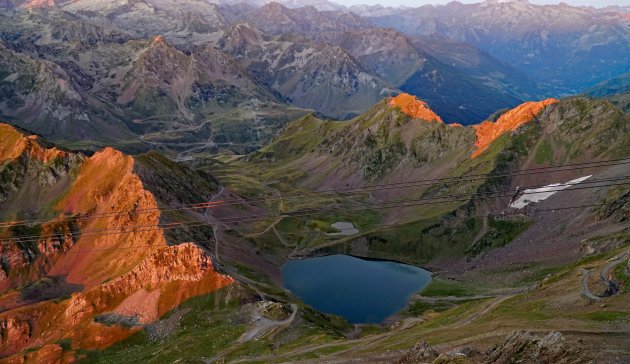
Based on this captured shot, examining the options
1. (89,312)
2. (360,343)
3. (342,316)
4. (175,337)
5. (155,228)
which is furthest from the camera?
(155,228)

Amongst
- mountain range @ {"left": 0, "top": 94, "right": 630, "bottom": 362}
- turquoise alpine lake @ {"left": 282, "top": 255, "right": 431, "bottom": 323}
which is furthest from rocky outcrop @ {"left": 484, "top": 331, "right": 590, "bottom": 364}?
turquoise alpine lake @ {"left": 282, "top": 255, "right": 431, "bottom": 323}

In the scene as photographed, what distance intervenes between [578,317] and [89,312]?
11136 cm

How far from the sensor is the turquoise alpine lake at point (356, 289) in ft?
525

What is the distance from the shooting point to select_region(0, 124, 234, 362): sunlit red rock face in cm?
13100

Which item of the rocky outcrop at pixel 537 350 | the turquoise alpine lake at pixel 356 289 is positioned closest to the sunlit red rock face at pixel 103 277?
the turquoise alpine lake at pixel 356 289

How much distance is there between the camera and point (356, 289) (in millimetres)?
178875

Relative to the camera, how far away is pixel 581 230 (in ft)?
591

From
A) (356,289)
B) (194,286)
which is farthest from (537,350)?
(356,289)

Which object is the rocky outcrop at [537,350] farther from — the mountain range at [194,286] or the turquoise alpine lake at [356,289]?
the turquoise alpine lake at [356,289]

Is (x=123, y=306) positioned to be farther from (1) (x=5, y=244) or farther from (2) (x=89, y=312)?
(1) (x=5, y=244)

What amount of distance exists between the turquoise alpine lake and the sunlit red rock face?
40680 millimetres

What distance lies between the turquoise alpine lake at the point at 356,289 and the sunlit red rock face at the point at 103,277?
40.7 meters

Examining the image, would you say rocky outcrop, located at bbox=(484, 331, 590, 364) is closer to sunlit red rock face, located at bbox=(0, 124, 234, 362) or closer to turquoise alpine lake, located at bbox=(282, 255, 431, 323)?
sunlit red rock face, located at bbox=(0, 124, 234, 362)

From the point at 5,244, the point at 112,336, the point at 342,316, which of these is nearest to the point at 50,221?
the point at 5,244
